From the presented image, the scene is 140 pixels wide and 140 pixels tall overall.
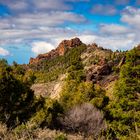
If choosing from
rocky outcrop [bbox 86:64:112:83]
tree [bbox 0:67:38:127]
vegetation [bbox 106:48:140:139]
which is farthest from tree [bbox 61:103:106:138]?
rocky outcrop [bbox 86:64:112:83]

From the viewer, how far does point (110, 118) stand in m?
44.4

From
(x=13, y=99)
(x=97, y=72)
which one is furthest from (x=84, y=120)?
(x=97, y=72)

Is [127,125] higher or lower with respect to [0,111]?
lower

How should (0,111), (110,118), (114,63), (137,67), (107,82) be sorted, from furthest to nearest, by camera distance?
(114,63), (107,82), (110,118), (137,67), (0,111)

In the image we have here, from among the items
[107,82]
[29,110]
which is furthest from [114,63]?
[29,110]

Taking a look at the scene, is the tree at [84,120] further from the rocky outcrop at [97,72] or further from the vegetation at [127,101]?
the rocky outcrop at [97,72]

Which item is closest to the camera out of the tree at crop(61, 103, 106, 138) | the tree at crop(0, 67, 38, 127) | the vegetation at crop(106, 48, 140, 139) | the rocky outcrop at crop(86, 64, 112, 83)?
the tree at crop(0, 67, 38, 127)

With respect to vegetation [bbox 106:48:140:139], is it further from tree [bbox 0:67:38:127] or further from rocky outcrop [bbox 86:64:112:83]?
rocky outcrop [bbox 86:64:112:83]

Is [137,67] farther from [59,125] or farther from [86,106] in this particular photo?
[59,125]

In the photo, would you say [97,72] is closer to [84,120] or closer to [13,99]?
[84,120]

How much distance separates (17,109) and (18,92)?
1.76m

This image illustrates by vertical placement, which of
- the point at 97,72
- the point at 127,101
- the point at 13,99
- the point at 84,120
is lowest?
the point at 84,120

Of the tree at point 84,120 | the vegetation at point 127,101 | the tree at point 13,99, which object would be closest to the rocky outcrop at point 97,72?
the tree at point 84,120

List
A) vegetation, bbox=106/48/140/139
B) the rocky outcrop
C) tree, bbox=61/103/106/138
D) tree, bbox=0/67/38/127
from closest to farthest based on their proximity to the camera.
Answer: tree, bbox=0/67/38/127 → vegetation, bbox=106/48/140/139 → tree, bbox=61/103/106/138 → the rocky outcrop
